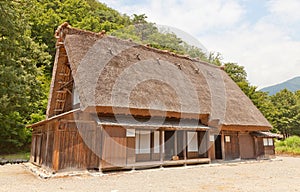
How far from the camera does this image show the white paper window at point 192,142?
40.6 feet

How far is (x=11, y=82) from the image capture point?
12.8 metres

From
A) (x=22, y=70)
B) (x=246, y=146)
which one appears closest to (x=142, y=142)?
(x=246, y=146)

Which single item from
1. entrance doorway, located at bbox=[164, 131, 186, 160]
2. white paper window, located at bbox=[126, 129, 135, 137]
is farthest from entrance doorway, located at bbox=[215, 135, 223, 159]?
white paper window, located at bbox=[126, 129, 135, 137]

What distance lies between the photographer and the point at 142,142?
34.9 ft

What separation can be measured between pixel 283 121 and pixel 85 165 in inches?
1233

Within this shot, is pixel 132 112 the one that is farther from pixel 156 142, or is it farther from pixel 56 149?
pixel 56 149

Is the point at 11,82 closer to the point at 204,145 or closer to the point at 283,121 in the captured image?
the point at 204,145

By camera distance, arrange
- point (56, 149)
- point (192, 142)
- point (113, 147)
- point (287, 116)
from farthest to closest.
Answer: point (287, 116) → point (192, 142) → point (113, 147) → point (56, 149)

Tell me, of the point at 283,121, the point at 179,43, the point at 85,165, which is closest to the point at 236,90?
the point at 85,165

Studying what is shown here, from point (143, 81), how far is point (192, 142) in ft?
13.4

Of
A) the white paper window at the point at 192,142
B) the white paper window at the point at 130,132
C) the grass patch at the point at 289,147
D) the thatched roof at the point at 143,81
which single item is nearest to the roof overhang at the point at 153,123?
the white paper window at the point at 130,132

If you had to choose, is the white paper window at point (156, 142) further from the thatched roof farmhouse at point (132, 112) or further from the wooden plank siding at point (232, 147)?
the wooden plank siding at point (232, 147)

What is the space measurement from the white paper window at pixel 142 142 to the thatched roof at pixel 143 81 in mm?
1379

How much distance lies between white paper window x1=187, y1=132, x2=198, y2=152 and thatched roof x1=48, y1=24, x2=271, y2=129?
55.5 inches
